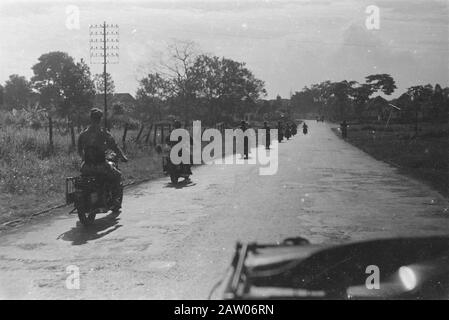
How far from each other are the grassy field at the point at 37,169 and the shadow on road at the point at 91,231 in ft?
5.97

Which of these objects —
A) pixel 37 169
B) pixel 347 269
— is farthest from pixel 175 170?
pixel 347 269

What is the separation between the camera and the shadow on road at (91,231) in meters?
7.74

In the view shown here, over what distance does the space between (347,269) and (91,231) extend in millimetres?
5107

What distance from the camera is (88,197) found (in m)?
8.56

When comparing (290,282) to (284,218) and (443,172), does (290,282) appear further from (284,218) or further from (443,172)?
(443,172)

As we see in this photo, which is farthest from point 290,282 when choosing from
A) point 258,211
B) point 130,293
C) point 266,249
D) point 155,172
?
point 155,172

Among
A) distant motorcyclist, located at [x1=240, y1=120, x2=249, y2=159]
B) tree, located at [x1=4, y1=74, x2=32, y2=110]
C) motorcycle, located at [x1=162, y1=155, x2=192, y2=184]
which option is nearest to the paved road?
motorcycle, located at [x1=162, y1=155, x2=192, y2=184]

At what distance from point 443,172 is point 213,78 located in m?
59.2

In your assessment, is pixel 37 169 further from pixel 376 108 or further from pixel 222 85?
pixel 376 108

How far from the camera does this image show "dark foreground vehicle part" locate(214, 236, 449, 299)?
3.69 metres

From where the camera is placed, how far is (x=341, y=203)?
1115cm

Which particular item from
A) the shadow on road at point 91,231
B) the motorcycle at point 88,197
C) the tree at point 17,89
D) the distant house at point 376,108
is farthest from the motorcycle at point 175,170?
the distant house at point 376,108

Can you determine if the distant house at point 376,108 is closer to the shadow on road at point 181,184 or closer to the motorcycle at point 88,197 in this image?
the shadow on road at point 181,184

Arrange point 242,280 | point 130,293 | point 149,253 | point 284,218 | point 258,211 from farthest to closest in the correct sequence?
point 258,211 < point 284,218 < point 149,253 < point 130,293 < point 242,280
